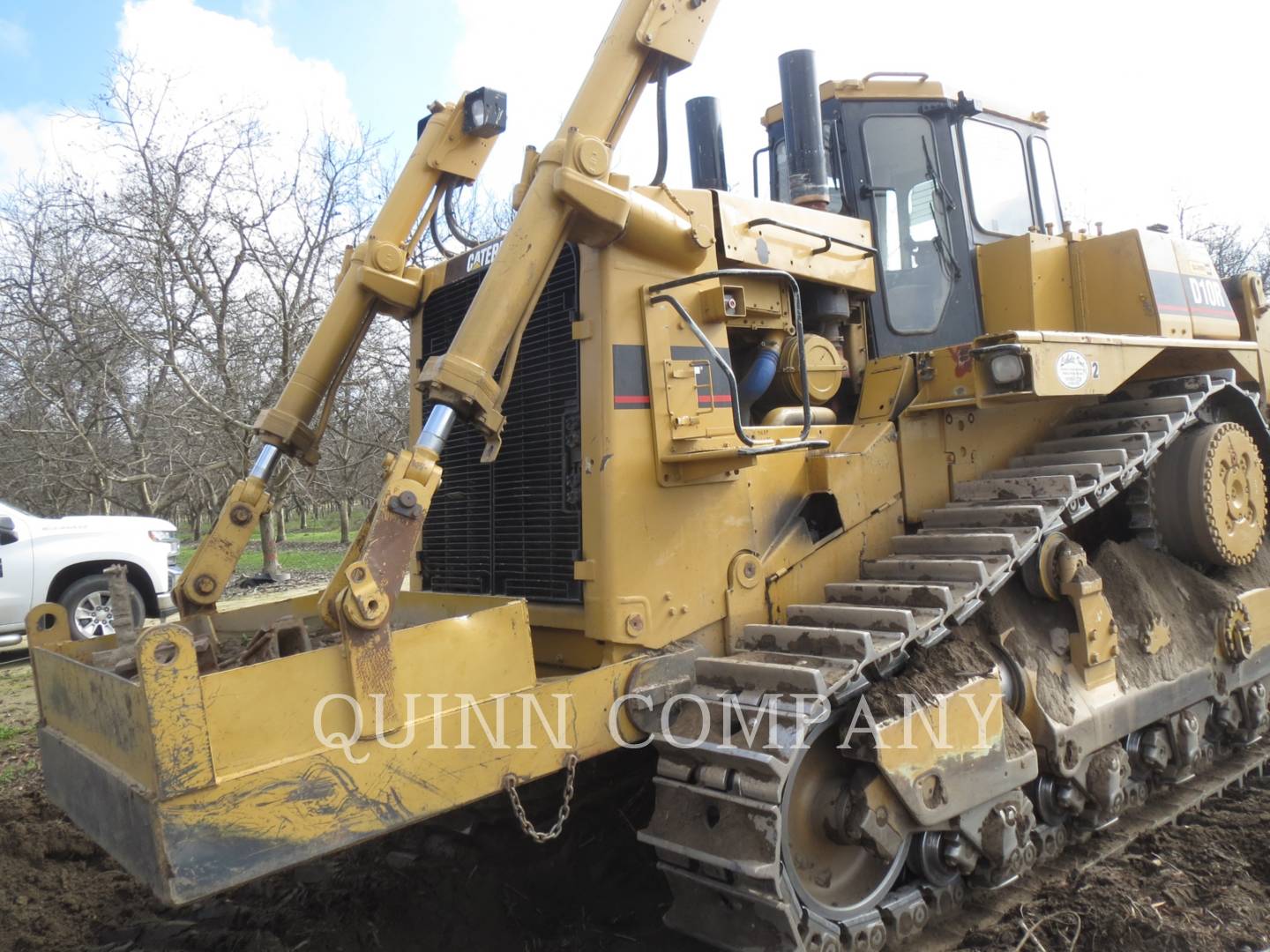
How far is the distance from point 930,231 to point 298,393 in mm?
3358

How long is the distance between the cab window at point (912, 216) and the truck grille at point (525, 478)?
6.45 feet

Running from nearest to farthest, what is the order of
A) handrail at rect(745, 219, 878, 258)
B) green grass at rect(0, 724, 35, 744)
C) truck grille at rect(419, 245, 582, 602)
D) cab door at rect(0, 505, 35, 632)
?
truck grille at rect(419, 245, 582, 602) → handrail at rect(745, 219, 878, 258) → green grass at rect(0, 724, 35, 744) → cab door at rect(0, 505, 35, 632)

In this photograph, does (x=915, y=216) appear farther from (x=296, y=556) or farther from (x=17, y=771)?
(x=296, y=556)

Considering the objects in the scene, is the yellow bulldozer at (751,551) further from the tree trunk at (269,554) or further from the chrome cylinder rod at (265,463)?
the tree trunk at (269,554)

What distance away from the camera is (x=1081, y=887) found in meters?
4.20

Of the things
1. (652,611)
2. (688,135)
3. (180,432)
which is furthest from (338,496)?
(652,611)

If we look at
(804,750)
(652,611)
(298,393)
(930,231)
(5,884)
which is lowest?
(5,884)

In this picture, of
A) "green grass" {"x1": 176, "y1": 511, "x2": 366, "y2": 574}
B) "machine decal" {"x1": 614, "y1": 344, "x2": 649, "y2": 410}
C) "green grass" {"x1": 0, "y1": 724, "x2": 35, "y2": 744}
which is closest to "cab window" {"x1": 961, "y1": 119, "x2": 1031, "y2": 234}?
"machine decal" {"x1": 614, "y1": 344, "x2": 649, "y2": 410}

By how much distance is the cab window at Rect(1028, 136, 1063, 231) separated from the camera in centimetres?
589

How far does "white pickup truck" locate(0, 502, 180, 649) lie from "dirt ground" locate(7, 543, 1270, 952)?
5295 millimetres

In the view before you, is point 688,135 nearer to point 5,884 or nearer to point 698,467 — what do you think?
point 698,467

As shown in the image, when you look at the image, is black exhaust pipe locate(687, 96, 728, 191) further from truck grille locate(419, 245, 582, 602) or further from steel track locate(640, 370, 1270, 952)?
steel track locate(640, 370, 1270, 952)

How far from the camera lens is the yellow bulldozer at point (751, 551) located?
3096 millimetres

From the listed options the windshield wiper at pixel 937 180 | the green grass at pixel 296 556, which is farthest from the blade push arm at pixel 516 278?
the green grass at pixel 296 556
